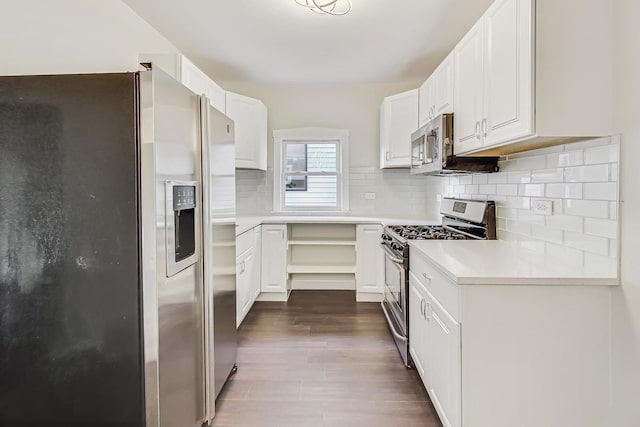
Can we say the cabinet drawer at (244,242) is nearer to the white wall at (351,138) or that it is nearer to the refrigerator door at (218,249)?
the refrigerator door at (218,249)

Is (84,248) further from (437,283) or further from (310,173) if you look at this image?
(310,173)

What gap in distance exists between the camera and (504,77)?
1.69 m

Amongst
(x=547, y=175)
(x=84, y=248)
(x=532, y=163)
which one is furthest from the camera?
(x=532, y=163)

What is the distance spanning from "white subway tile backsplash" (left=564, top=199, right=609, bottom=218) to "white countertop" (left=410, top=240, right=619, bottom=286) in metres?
0.23

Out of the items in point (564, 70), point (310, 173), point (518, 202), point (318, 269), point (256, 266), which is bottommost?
point (318, 269)

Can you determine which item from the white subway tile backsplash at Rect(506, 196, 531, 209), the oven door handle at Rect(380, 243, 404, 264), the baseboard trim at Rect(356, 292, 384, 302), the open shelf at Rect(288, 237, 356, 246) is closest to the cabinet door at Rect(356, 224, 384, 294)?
the baseboard trim at Rect(356, 292, 384, 302)

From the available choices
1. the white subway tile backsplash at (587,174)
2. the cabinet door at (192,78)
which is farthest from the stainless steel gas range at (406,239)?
the cabinet door at (192,78)

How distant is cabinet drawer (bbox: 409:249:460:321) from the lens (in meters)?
1.52

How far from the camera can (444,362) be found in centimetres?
164

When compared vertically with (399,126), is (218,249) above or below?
below

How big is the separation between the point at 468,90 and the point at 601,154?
85cm

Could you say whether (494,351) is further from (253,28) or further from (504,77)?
(253,28)

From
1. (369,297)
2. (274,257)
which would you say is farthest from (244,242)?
(369,297)

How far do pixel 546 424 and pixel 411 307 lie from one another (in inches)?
37.0
